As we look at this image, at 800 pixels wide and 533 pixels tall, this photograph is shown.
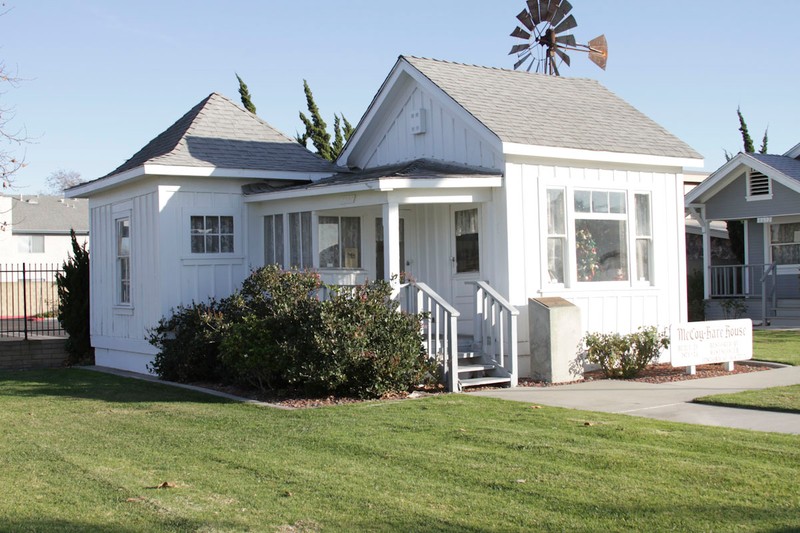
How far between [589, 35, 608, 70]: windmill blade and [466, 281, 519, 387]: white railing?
1131cm

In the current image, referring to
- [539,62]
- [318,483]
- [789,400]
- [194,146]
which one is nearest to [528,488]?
[318,483]

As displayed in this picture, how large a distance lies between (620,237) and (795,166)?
554 inches

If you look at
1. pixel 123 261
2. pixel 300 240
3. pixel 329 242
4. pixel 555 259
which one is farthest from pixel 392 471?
pixel 123 261

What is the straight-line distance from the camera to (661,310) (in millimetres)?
15109

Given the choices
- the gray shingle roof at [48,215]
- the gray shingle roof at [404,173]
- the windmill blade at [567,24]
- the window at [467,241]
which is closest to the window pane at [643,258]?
the window at [467,241]

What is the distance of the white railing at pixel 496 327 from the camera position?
41.0 ft

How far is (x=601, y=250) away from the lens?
14.3 m

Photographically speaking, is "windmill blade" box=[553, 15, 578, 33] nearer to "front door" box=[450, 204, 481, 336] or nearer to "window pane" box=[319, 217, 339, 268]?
"front door" box=[450, 204, 481, 336]

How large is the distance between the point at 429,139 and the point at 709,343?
5.36 meters

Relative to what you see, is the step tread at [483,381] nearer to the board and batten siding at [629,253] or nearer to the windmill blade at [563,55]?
the board and batten siding at [629,253]

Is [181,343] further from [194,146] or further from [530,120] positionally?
[530,120]

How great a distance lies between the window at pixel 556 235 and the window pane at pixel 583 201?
0.98 feet

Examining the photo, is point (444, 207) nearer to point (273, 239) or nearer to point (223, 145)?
point (273, 239)

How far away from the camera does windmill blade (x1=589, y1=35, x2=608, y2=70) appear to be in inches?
883
